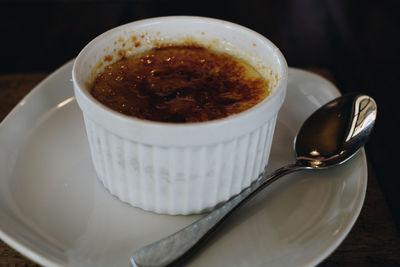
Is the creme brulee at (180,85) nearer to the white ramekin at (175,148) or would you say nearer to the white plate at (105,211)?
the white ramekin at (175,148)

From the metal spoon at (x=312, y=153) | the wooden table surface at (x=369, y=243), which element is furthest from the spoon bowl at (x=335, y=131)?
the wooden table surface at (x=369, y=243)

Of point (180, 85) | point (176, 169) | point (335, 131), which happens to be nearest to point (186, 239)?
point (176, 169)

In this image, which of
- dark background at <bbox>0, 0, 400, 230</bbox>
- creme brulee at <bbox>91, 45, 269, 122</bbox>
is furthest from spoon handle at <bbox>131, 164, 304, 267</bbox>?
dark background at <bbox>0, 0, 400, 230</bbox>

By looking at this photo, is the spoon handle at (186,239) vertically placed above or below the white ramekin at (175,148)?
below

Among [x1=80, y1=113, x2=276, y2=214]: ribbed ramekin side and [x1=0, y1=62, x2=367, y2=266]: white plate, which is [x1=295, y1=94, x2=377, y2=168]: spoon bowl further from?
[x1=80, y1=113, x2=276, y2=214]: ribbed ramekin side

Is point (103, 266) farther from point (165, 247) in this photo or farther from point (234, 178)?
point (234, 178)

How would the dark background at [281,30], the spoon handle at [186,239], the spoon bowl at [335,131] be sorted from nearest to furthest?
the spoon handle at [186,239], the spoon bowl at [335,131], the dark background at [281,30]

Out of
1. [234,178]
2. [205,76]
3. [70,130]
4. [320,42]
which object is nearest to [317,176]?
[234,178]
